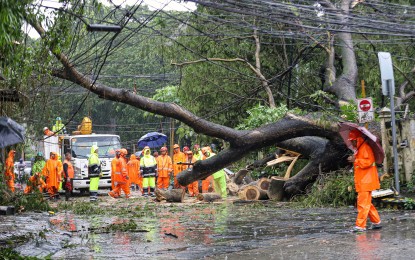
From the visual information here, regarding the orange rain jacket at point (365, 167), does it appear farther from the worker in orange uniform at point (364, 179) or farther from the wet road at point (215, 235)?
the wet road at point (215, 235)

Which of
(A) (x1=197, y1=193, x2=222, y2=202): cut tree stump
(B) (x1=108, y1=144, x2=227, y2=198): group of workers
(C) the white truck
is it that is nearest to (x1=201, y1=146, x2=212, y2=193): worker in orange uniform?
(B) (x1=108, y1=144, x2=227, y2=198): group of workers

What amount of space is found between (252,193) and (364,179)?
28.8ft

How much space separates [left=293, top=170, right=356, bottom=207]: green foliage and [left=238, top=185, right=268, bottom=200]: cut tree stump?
6.48 feet

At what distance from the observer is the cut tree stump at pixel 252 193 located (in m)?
20.2

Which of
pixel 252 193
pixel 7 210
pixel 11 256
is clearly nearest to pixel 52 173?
pixel 252 193

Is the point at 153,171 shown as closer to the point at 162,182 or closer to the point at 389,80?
the point at 162,182

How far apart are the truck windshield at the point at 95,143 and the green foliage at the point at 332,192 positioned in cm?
1284

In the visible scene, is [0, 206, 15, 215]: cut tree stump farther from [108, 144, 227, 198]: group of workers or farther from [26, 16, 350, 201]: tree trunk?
[108, 144, 227, 198]: group of workers

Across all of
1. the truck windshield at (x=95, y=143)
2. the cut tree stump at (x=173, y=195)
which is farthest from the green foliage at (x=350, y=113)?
the truck windshield at (x=95, y=143)

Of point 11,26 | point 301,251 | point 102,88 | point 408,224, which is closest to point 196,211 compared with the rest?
point 102,88

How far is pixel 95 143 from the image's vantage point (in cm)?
2934

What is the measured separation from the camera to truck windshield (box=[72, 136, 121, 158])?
94.8ft

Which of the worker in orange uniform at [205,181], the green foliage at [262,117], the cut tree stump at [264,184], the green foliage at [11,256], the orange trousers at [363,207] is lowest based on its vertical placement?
the green foliage at [11,256]

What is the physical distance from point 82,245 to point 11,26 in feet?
15.9
